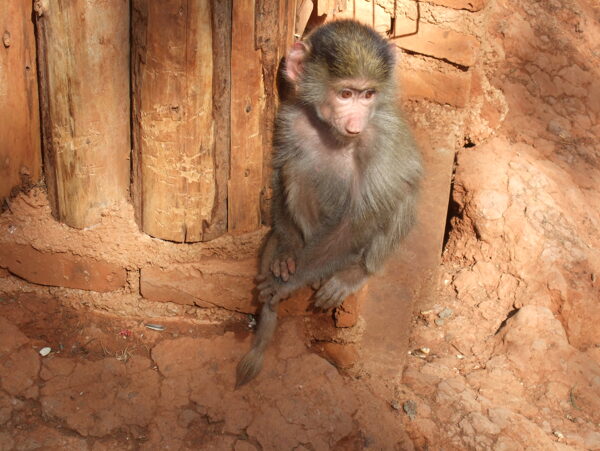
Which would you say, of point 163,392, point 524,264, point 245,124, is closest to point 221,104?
point 245,124

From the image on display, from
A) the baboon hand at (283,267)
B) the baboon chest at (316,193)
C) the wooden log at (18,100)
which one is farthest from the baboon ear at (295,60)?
the wooden log at (18,100)

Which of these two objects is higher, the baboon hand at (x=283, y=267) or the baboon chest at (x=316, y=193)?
the baboon chest at (x=316, y=193)

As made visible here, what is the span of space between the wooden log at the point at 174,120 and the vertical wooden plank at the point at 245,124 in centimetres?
8

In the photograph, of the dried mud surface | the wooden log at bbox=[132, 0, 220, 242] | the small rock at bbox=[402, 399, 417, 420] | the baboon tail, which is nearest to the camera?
the wooden log at bbox=[132, 0, 220, 242]

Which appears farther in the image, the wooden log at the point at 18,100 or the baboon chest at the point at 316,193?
the baboon chest at the point at 316,193

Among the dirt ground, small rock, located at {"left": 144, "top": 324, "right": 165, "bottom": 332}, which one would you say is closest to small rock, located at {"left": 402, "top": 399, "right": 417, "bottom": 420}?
the dirt ground

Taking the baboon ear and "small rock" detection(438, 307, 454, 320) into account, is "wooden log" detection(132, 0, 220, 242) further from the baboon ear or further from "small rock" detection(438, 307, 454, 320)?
"small rock" detection(438, 307, 454, 320)

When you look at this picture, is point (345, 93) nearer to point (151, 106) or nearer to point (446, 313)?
point (151, 106)

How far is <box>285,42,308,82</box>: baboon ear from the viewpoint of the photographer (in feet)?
11.3

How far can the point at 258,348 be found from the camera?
3527 mm

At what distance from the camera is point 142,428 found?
318 cm

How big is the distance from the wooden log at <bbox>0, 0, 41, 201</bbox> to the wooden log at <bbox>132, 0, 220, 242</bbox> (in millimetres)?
533

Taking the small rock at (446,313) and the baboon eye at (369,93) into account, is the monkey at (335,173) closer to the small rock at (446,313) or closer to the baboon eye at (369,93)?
the baboon eye at (369,93)

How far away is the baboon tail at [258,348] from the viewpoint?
3438 millimetres
